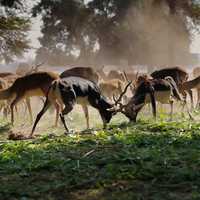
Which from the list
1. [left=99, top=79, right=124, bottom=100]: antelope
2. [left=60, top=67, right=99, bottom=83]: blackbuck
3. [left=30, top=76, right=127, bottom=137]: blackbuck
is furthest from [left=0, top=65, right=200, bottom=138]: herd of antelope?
[left=60, top=67, right=99, bottom=83]: blackbuck

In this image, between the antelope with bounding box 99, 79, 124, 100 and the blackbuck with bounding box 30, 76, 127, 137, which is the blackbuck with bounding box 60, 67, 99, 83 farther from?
the blackbuck with bounding box 30, 76, 127, 137

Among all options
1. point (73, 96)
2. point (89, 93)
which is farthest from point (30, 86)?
point (73, 96)

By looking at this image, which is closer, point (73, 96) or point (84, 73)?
point (73, 96)

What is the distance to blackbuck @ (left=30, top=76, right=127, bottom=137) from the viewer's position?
46.2 feet

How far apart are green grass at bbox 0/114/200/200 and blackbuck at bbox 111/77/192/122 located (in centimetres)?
498

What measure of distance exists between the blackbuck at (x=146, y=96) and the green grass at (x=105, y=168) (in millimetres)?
4982

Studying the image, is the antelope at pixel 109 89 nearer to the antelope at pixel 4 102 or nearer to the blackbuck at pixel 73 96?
the antelope at pixel 4 102

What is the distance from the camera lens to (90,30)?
5738cm

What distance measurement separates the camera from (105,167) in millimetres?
7430

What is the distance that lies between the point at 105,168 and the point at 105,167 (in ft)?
0.16

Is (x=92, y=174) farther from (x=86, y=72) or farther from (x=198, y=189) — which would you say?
(x=86, y=72)

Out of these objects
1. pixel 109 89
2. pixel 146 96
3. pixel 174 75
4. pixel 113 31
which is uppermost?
pixel 113 31

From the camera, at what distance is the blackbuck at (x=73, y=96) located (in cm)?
1407

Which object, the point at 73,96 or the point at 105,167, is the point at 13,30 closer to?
the point at 73,96
